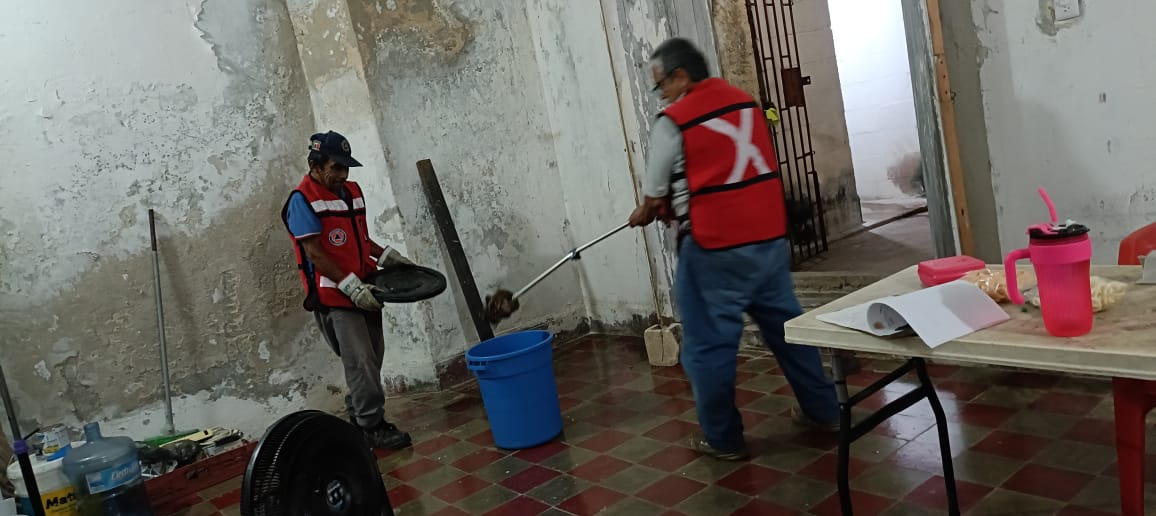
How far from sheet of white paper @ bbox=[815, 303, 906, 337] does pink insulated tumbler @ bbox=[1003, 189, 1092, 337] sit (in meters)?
0.32

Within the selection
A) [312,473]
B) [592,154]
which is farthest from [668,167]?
[592,154]

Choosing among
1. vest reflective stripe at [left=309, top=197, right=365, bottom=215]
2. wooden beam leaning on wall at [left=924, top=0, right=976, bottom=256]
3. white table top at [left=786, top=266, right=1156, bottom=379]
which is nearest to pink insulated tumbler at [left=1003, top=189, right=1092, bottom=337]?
white table top at [left=786, top=266, right=1156, bottom=379]

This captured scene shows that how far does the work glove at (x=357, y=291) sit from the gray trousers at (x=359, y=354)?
167 mm

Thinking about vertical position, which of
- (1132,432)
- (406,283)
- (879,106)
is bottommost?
(1132,432)

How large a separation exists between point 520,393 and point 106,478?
5.95 ft

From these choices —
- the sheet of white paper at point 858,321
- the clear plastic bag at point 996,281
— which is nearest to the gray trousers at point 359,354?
the sheet of white paper at point 858,321

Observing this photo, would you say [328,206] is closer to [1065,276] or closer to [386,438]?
[386,438]

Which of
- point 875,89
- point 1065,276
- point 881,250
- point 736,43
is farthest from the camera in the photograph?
point 875,89

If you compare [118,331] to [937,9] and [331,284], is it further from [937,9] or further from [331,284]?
[937,9]

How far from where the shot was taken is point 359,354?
420 cm

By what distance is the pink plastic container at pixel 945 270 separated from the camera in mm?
2203

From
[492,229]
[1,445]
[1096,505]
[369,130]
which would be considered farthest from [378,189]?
[1096,505]

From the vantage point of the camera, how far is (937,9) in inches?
139

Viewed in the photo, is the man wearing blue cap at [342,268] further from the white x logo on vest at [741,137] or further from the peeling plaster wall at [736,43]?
the peeling plaster wall at [736,43]
